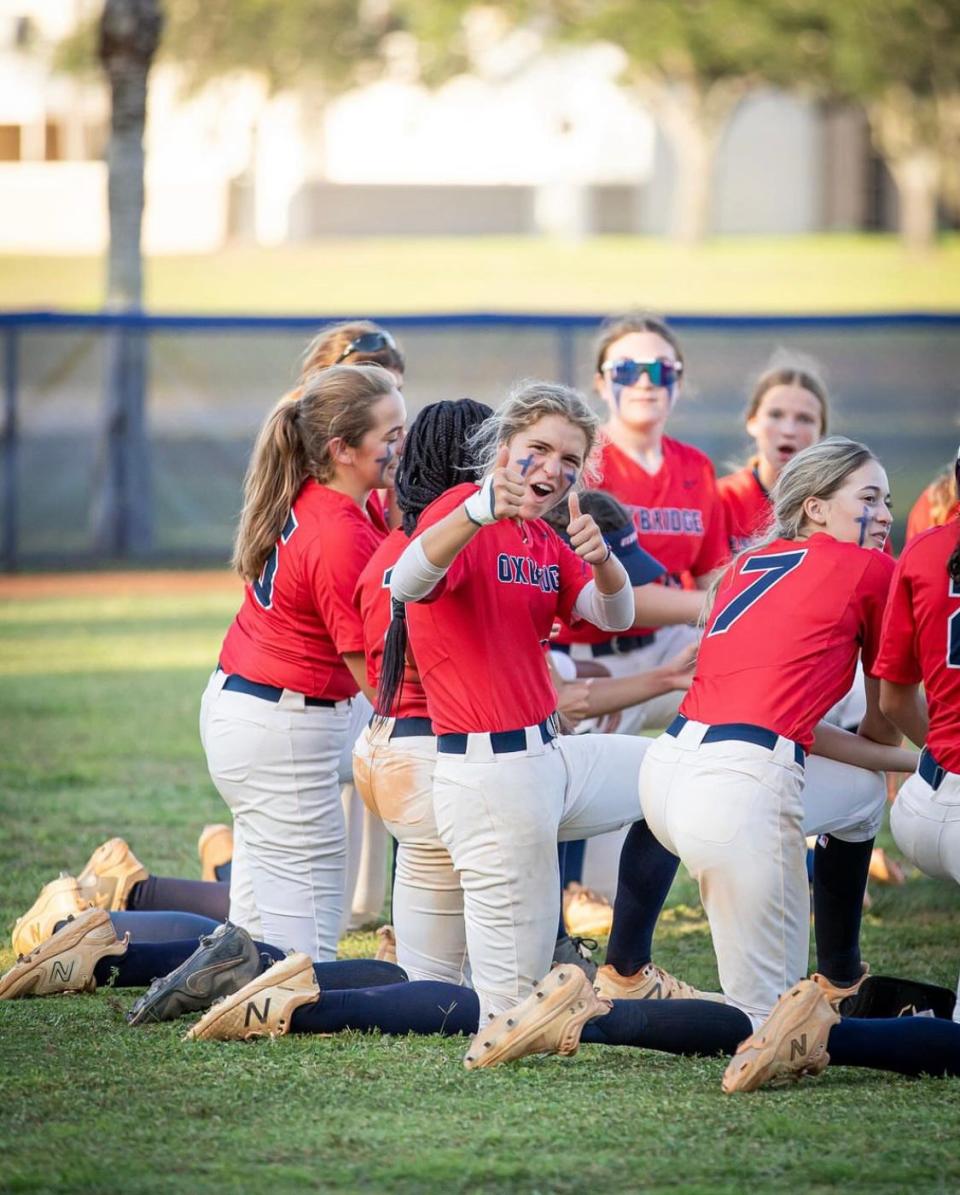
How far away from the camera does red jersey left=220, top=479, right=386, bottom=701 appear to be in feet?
15.0

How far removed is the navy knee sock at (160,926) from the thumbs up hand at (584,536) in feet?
5.57

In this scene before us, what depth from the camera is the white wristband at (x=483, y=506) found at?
365 centimetres

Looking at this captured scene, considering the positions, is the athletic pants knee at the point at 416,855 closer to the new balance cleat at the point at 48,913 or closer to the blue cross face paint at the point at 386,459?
the blue cross face paint at the point at 386,459

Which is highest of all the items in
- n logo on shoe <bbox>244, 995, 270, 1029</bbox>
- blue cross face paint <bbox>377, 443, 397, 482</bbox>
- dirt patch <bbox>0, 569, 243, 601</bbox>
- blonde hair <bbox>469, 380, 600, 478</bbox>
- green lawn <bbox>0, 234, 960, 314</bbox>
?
green lawn <bbox>0, 234, 960, 314</bbox>

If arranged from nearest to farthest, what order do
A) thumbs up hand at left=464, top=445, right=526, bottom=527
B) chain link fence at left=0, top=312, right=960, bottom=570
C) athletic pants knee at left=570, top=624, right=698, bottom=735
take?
thumbs up hand at left=464, top=445, right=526, bottom=527 → athletic pants knee at left=570, top=624, right=698, bottom=735 → chain link fence at left=0, top=312, right=960, bottom=570

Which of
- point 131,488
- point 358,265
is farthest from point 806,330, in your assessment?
point 358,265

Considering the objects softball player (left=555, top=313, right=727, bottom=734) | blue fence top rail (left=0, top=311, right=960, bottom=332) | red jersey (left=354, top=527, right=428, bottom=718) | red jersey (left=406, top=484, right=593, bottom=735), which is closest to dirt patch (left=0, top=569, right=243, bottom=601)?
blue fence top rail (left=0, top=311, right=960, bottom=332)

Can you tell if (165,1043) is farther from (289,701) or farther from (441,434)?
(441,434)

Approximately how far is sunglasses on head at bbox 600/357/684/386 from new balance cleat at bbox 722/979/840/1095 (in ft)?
8.96

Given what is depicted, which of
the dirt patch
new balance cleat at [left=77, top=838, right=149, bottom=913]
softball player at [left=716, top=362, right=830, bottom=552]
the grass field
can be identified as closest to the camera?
the grass field

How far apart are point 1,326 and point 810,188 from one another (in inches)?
1483

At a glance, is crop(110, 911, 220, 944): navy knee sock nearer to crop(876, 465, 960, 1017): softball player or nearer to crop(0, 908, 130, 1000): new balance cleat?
crop(0, 908, 130, 1000): new balance cleat

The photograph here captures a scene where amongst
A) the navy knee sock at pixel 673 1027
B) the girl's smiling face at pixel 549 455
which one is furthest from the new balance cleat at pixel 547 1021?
the girl's smiling face at pixel 549 455

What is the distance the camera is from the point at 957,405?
14242 mm
